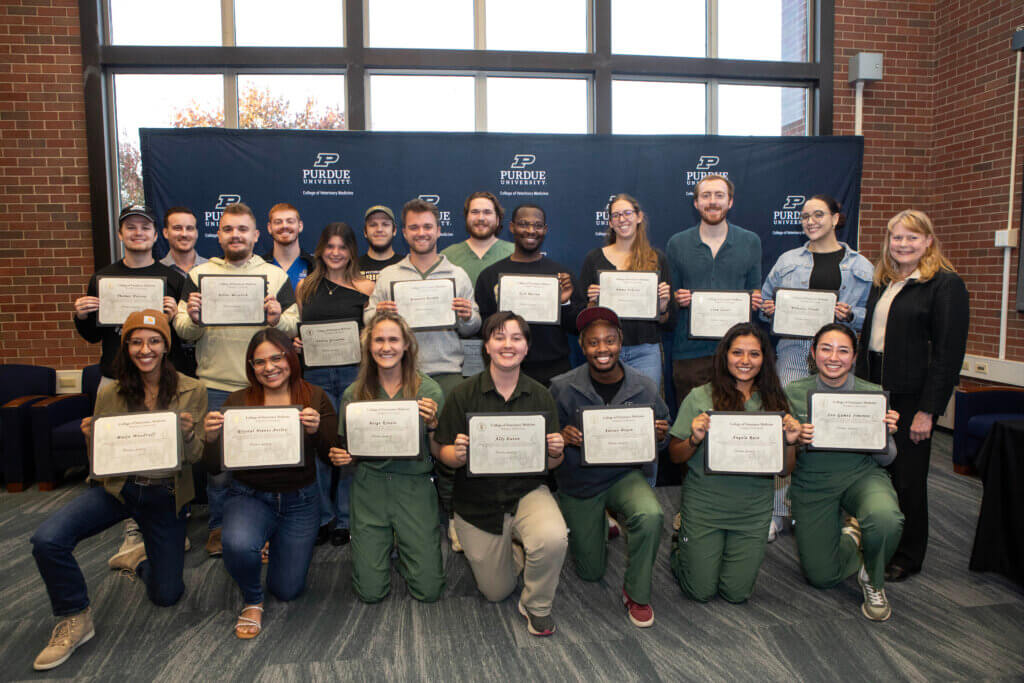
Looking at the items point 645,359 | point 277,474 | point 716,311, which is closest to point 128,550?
point 277,474

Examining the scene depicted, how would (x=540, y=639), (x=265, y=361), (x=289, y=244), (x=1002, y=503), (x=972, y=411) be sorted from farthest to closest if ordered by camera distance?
(x=972, y=411) < (x=289, y=244) < (x=1002, y=503) < (x=265, y=361) < (x=540, y=639)

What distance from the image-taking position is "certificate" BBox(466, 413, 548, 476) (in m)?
3.09

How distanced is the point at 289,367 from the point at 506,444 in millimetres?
1184

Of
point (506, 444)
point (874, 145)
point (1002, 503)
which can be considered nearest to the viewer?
point (506, 444)

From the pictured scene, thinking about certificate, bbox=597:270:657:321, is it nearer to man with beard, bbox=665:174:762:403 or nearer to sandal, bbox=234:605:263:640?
man with beard, bbox=665:174:762:403

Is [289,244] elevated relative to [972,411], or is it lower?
elevated

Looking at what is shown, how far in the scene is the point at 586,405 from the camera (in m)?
3.44

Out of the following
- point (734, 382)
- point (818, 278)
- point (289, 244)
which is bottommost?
point (734, 382)

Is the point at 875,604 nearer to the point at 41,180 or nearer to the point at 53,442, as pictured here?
the point at 53,442

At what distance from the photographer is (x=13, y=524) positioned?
452 cm

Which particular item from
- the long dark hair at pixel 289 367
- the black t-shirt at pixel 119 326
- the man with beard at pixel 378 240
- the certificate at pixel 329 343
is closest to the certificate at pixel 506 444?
the long dark hair at pixel 289 367

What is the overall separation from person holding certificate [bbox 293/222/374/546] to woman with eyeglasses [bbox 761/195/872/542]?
8.53 ft

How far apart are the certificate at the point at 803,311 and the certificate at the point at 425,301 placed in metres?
2.05

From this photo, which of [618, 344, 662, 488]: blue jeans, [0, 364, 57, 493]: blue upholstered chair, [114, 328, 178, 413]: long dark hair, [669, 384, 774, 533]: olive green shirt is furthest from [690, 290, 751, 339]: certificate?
[0, 364, 57, 493]: blue upholstered chair
